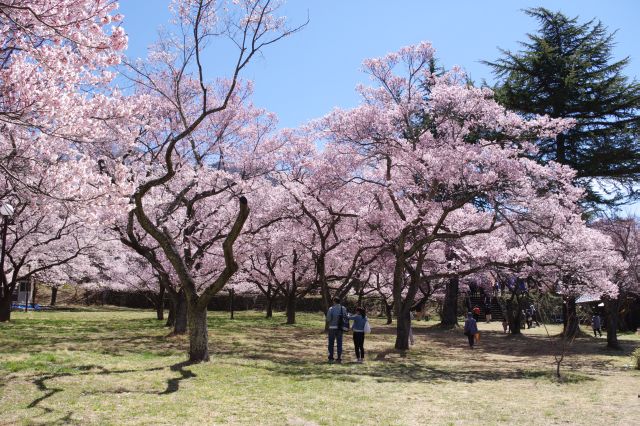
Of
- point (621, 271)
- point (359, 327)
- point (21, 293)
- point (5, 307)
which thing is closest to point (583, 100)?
point (621, 271)

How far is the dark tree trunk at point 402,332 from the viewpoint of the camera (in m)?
16.9

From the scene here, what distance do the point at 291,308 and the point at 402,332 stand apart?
12.5 meters

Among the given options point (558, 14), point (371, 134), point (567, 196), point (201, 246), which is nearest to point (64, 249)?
point (201, 246)

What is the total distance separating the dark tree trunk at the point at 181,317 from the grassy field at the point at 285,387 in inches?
59.1

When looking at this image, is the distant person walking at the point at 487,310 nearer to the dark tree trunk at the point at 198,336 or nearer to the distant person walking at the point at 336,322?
the distant person walking at the point at 336,322

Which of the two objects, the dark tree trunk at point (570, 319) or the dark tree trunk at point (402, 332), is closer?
the dark tree trunk at point (570, 319)

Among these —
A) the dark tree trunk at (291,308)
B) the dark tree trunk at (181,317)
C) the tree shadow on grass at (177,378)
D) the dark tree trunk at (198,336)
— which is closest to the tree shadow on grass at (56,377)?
the tree shadow on grass at (177,378)

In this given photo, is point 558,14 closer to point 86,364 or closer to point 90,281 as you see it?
point 86,364

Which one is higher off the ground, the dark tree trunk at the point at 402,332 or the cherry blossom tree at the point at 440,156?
the cherry blossom tree at the point at 440,156

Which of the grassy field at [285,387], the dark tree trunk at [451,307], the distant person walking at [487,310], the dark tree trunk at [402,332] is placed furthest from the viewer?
the distant person walking at [487,310]

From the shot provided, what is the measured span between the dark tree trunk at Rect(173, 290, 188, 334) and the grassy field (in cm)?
150

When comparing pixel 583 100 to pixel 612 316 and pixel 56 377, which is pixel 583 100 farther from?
pixel 56 377

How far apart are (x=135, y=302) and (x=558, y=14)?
36.6 meters

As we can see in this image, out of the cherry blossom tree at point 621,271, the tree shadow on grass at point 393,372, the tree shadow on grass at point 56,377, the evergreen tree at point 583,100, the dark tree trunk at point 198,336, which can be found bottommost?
the tree shadow on grass at point 393,372
